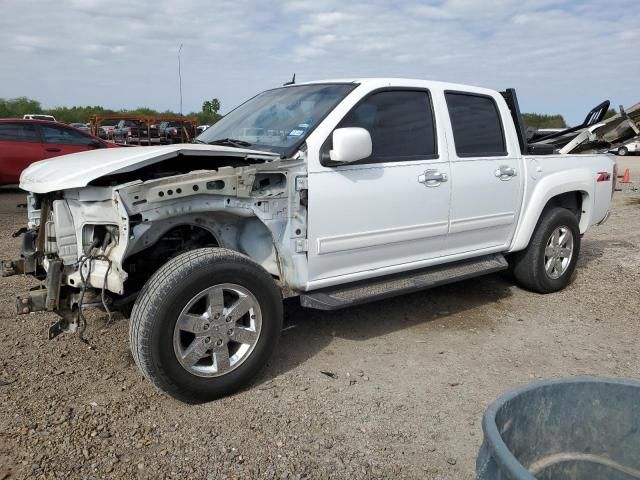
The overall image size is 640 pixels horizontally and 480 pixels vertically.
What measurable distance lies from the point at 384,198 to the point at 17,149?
9587mm

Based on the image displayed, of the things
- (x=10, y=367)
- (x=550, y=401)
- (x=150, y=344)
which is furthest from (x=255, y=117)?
(x=550, y=401)

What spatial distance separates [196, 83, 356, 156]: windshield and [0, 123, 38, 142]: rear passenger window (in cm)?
807

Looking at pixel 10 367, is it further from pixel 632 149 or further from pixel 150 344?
pixel 632 149

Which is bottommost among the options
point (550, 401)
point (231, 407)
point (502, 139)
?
point (231, 407)

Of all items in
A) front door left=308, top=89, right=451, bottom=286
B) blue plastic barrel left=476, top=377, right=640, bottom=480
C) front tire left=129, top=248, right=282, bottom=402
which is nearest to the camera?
blue plastic barrel left=476, top=377, right=640, bottom=480

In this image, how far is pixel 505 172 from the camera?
4852 millimetres

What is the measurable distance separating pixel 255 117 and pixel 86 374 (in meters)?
2.23

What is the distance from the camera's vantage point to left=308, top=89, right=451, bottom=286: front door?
12.2 feet

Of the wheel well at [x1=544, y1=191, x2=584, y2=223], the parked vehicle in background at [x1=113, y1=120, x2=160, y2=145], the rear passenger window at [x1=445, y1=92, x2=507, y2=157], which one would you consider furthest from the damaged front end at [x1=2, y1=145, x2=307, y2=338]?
the parked vehicle in background at [x1=113, y1=120, x2=160, y2=145]

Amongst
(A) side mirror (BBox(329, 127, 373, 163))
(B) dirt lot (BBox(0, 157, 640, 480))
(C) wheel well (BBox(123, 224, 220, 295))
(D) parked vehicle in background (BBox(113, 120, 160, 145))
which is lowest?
(B) dirt lot (BBox(0, 157, 640, 480))

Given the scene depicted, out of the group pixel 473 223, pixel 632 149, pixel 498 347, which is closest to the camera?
pixel 498 347

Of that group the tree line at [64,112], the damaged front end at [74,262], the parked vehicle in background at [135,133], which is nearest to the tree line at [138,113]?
the tree line at [64,112]

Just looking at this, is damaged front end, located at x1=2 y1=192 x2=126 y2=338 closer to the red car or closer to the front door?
the front door

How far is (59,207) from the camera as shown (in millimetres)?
3414
